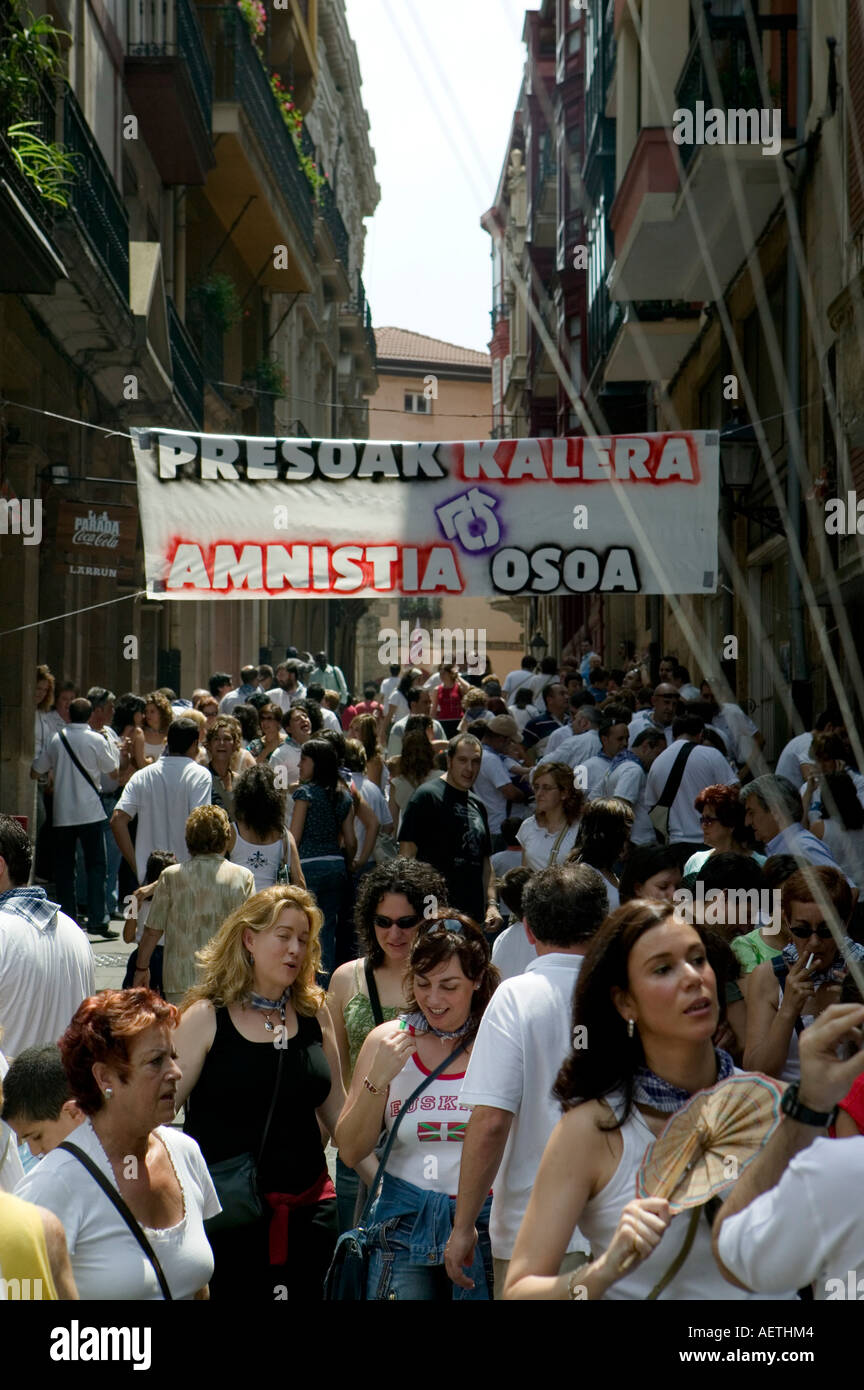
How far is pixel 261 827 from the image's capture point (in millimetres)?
8398

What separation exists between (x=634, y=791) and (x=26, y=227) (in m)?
5.42

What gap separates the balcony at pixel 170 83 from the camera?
20.8m

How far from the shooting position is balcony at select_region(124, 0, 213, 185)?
2081 cm

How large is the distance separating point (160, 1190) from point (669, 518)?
6.05 m

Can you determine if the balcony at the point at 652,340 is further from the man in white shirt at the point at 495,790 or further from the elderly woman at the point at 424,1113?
the elderly woman at the point at 424,1113

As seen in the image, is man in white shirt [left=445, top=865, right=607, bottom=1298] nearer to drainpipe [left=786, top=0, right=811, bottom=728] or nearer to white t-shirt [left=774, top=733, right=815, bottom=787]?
white t-shirt [left=774, top=733, right=815, bottom=787]

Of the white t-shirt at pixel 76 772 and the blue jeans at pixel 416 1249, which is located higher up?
the white t-shirt at pixel 76 772

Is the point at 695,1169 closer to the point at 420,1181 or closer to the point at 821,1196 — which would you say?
the point at 821,1196

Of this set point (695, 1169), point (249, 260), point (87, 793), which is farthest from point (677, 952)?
point (249, 260)

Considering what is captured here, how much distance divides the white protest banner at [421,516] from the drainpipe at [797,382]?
466 cm

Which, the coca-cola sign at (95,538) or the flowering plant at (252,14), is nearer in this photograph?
the coca-cola sign at (95,538)

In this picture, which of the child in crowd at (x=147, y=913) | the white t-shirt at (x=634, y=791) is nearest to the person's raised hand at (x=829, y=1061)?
the child in crowd at (x=147, y=913)

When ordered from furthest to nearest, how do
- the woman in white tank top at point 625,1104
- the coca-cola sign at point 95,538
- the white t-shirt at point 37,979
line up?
the coca-cola sign at point 95,538 < the white t-shirt at point 37,979 < the woman in white tank top at point 625,1104

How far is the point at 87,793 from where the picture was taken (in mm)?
12688
